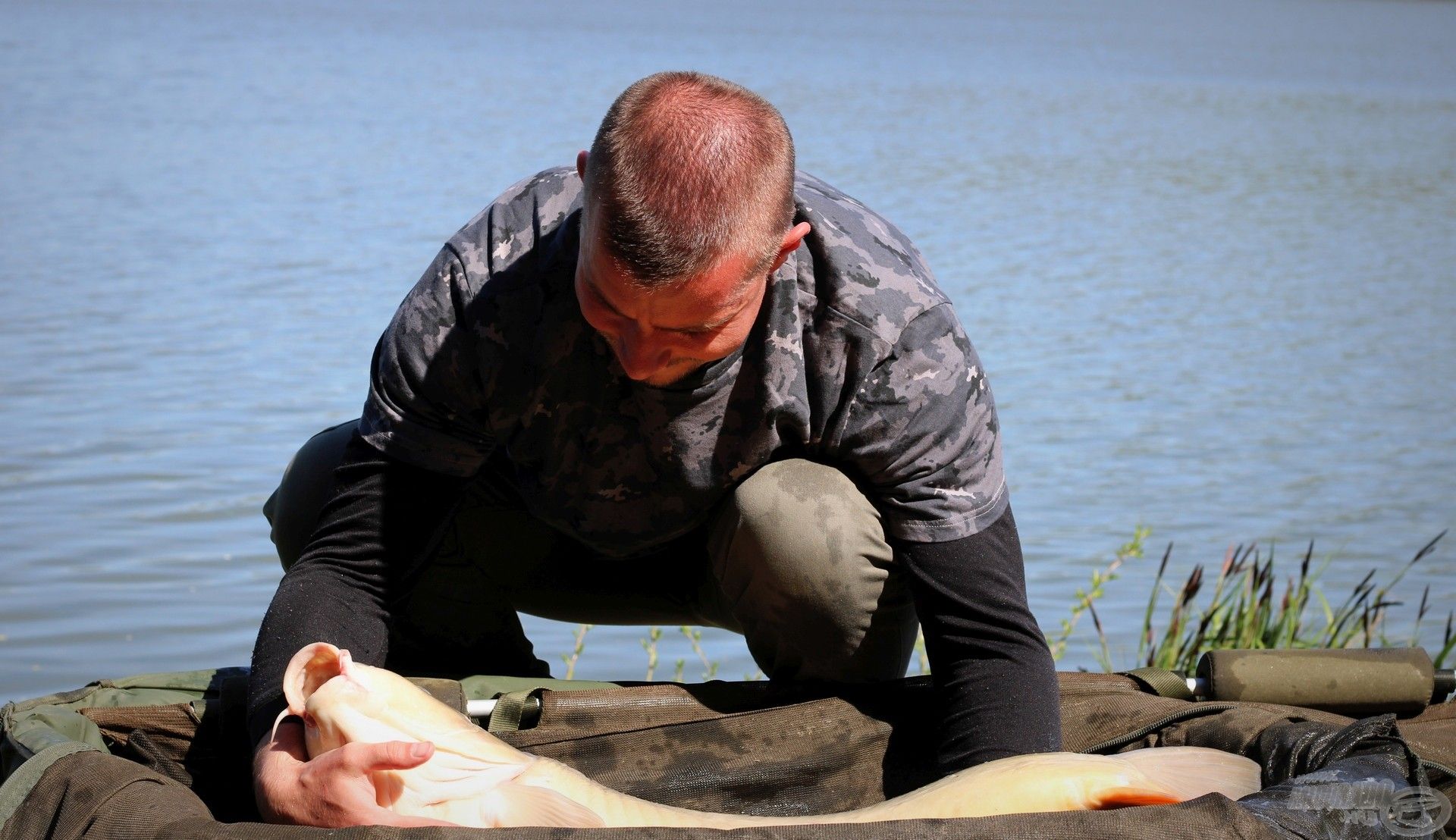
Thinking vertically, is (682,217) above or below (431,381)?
above

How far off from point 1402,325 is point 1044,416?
324 cm

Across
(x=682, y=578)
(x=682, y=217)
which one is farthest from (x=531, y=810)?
(x=682, y=578)

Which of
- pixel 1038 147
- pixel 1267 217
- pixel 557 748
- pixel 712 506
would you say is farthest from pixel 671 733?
pixel 1038 147

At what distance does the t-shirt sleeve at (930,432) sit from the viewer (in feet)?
8.39

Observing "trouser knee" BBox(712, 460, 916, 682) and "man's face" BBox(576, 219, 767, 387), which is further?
"trouser knee" BBox(712, 460, 916, 682)

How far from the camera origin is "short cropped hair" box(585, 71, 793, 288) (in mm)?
2246

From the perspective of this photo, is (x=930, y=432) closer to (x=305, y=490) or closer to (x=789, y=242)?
(x=789, y=242)


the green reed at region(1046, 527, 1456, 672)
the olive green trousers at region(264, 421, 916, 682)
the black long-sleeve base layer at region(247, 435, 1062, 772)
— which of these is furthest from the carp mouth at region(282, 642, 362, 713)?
the green reed at region(1046, 527, 1456, 672)

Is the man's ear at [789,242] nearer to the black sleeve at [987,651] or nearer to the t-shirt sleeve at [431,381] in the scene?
the t-shirt sleeve at [431,381]

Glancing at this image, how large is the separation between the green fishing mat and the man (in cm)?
17

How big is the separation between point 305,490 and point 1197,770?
181 cm

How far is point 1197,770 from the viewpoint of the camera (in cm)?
251

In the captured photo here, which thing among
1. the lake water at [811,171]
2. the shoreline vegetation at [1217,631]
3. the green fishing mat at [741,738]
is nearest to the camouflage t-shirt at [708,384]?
the green fishing mat at [741,738]

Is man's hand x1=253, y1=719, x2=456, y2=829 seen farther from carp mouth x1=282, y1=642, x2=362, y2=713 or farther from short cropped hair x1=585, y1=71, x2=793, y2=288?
short cropped hair x1=585, y1=71, x2=793, y2=288
